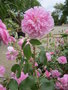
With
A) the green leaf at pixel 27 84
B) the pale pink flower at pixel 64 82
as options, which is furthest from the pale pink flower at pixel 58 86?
the green leaf at pixel 27 84

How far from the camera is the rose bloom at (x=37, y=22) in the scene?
2.52 feet

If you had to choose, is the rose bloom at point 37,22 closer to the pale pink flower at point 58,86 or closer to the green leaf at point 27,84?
the green leaf at point 27,84

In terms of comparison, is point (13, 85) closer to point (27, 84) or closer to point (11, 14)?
point (27, 84)

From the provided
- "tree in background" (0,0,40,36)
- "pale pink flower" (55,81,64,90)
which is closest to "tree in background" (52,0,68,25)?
"tree in background" (0,0,40,36)

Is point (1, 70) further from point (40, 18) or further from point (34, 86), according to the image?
point (40, 18)

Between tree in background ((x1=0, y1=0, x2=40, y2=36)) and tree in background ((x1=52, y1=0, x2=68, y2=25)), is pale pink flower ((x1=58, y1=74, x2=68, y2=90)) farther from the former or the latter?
tree in background ((x1=52, y1=0, x2=68, y2=25))

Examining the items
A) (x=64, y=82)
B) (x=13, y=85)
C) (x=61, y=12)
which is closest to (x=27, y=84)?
(x=13, y=85)

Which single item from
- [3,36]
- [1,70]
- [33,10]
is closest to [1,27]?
[3,36]

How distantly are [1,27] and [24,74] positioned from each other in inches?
14.4

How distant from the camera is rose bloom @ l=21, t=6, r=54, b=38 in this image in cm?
77

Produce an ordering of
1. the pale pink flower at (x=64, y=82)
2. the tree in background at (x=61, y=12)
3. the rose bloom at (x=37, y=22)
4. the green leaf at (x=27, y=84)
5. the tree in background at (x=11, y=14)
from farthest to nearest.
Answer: the tree in background at (x=61, y=12) → the tree in background at (x=11, y=14) → the pale pink flower at (x=64, y=82) → the green leaf at (x=27, y=84) → the rose bloom at (x=37, y=22)

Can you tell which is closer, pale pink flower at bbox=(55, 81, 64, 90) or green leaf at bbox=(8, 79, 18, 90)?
green leaf at bbox=(8, 79, 18, 90)

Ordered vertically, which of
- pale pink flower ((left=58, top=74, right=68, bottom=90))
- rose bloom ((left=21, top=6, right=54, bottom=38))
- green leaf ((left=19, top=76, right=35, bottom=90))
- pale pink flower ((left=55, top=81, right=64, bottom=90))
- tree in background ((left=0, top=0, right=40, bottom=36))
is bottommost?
pale pink flower ((left=55, top=81, right=64, bottom=90))

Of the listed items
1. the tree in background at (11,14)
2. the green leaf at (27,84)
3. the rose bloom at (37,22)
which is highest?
the tree in background at (11,14)
